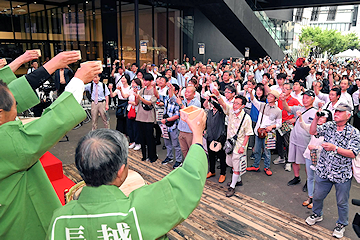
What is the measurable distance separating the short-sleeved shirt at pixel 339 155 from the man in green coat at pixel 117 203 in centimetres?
295

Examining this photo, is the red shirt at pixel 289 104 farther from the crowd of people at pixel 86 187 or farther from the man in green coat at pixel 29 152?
the man in green coat at pixel 29 152

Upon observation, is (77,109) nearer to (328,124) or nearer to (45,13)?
(328,124)

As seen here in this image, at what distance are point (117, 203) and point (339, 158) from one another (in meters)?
3.26

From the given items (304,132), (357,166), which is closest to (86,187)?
(357,166)

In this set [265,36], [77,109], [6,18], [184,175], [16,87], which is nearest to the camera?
[184,175]

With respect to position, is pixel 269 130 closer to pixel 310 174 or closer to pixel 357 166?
pixel 310 174

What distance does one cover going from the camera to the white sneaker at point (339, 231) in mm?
3533

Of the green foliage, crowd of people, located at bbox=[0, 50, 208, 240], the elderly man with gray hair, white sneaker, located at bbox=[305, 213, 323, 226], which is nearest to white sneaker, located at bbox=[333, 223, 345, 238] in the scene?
the elderly man with gray hair

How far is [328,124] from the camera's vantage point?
3.60 metres

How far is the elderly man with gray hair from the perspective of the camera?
3.35m

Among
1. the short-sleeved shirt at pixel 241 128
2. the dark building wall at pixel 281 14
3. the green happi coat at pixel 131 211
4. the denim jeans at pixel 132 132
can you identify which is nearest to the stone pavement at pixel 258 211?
the short-sleeved shirt at pixel 241 128

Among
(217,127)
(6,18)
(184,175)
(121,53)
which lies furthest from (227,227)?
(6,18)

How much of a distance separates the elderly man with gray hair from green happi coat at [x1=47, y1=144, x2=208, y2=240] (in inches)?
115

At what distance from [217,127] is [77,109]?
3948 millimetres
